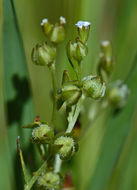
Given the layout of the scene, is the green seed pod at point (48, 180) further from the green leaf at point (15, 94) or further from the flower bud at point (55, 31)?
the flower bud at point (55, 31)

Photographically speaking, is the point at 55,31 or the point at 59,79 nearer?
the point at 55,31

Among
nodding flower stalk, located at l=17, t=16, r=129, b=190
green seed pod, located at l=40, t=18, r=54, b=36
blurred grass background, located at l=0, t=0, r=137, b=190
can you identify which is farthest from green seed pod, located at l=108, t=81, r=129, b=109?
green seed pod, located at l=40, t=18, r=54, b=36

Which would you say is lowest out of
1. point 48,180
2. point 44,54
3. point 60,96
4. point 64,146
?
point 48,180

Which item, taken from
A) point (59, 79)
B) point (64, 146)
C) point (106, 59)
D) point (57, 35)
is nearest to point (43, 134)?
point (64, 146)

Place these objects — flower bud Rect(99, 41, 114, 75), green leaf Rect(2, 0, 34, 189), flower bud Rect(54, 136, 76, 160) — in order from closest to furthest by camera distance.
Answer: flower bud Rect(54, 136, 76, 160) < green leaf Rect(2, 0, 34, 189) < flower bud Rect(99, 41, 114, 75)

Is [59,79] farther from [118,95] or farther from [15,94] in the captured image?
[15,94]

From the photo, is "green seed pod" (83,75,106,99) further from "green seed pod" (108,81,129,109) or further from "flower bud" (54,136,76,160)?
"green seed pod" (108,81,129,109)
